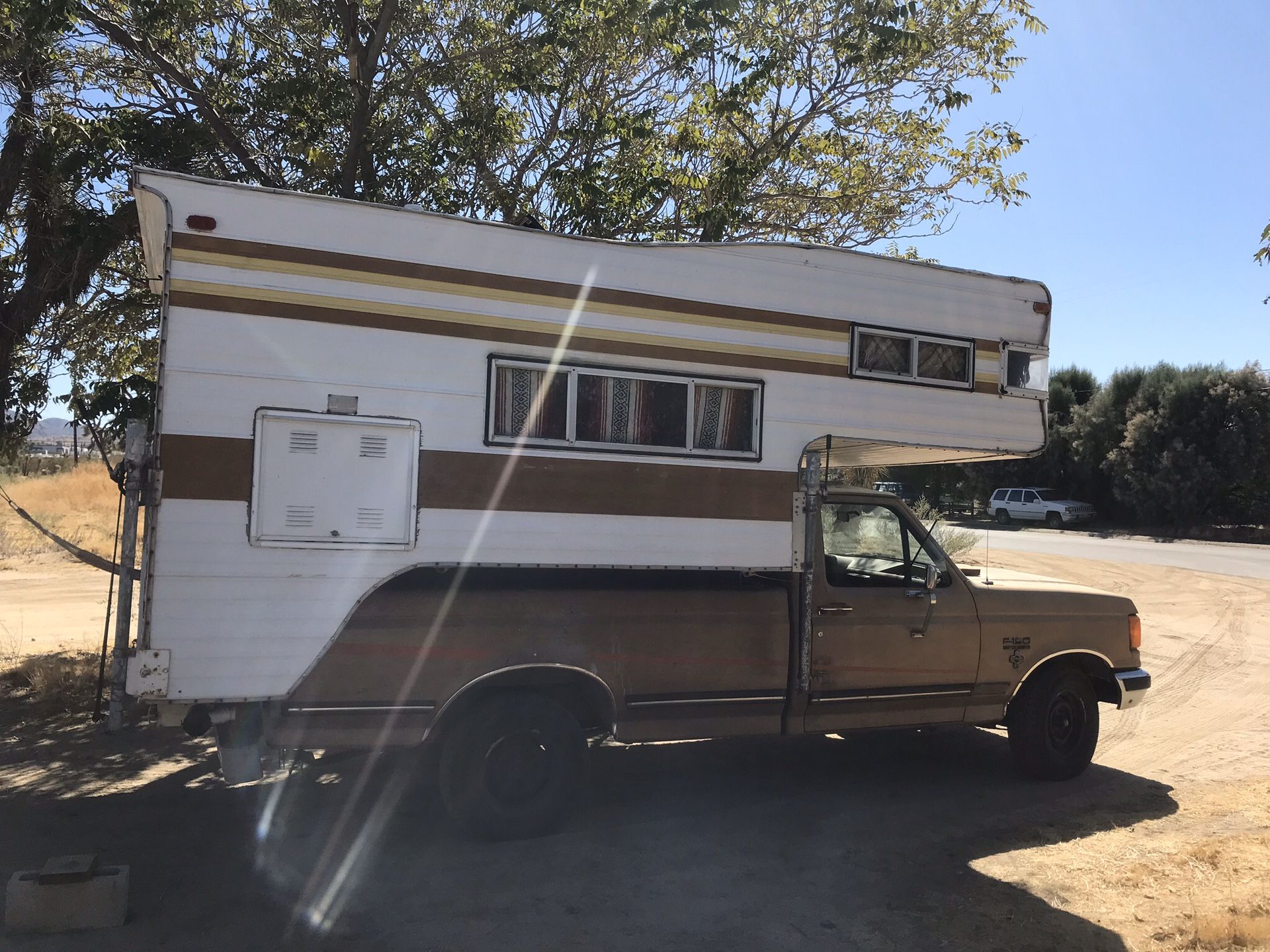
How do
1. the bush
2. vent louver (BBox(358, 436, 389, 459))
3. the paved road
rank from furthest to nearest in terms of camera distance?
the paved road → the bush → vent louver (BBox(358, 436, 389, 459))

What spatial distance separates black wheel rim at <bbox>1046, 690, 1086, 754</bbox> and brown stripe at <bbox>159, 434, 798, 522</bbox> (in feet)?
8.27

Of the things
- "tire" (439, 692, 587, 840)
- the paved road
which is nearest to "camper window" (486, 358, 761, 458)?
"tire" (439, 692, 587, 840)

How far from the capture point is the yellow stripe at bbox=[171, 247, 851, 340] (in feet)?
14.5

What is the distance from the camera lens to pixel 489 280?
4.86 metres

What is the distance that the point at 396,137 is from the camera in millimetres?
8953

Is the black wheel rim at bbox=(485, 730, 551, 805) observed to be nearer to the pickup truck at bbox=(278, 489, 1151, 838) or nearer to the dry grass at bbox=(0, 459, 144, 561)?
the pickup truck at bbox=(278, 489, 1151, 838)

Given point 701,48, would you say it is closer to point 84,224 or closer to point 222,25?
point 222,25

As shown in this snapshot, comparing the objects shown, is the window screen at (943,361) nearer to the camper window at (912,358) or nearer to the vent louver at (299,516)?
the camper window at (912,358)

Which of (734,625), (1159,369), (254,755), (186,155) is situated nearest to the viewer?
(254,755)

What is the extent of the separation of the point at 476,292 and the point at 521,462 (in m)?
0.86

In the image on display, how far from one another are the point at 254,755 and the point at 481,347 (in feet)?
7.11

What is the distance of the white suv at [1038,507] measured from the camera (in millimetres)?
35531

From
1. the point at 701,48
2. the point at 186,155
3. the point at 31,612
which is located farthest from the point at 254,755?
the point at 31,612

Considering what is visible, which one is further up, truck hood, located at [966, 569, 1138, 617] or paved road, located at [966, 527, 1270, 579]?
truck hood, located at [966, 569, 1138, 617]
